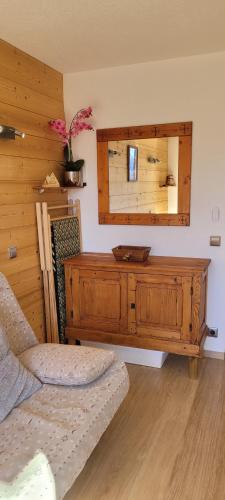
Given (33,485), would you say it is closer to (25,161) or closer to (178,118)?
(25,161)

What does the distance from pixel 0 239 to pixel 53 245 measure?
20.5 inches

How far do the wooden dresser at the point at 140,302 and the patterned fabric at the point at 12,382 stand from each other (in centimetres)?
100

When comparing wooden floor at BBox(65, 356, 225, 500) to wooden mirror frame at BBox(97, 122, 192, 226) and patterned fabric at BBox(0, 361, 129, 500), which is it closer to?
patterned fabric at BBox(0, 361, 129, 500)

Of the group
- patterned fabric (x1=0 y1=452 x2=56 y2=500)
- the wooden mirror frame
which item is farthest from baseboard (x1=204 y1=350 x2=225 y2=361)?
patterned fabric (x1=0 y1=452 x2=56 y2=500)

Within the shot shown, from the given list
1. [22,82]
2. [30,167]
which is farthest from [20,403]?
[22,82]

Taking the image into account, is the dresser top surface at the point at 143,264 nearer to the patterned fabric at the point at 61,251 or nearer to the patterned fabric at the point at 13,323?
the patterned fabric at the point at 61,251

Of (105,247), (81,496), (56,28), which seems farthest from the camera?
(105,247)

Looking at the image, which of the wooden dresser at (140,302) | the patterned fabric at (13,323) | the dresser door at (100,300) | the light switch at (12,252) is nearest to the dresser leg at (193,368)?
the wooden dresser at (140,302)

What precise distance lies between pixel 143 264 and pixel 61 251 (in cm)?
67

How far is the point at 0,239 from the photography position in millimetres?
A: 2432

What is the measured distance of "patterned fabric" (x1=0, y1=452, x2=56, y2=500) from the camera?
114cm

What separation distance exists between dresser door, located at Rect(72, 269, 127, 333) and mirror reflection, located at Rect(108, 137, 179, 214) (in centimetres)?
65

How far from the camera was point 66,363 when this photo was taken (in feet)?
6.31

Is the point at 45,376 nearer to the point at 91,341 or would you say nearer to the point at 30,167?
the point at 91,341
